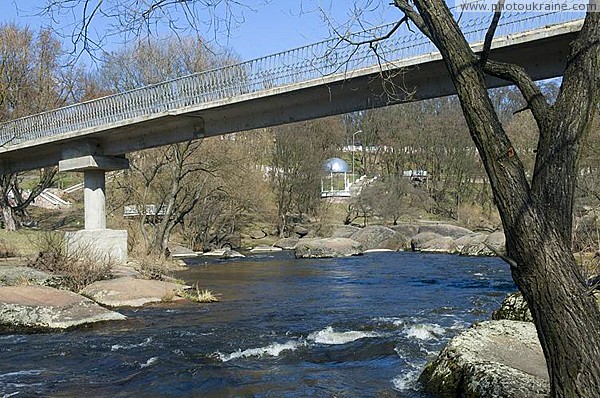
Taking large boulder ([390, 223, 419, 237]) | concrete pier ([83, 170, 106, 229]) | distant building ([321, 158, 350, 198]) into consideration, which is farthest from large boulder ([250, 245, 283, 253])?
concrete pier ([83, 170, 106, 229])

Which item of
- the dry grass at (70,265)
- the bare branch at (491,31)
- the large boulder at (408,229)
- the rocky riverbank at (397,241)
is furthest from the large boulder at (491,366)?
the large boulder at (408,229)

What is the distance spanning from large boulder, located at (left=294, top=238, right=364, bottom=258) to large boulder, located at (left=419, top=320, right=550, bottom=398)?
86.1 feet

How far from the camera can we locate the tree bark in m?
3.96

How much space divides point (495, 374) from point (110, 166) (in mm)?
23791

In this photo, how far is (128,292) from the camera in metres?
17.5

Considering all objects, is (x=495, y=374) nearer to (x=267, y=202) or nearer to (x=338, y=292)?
(x=338, y=292)

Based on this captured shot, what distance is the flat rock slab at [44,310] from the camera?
13.0 m

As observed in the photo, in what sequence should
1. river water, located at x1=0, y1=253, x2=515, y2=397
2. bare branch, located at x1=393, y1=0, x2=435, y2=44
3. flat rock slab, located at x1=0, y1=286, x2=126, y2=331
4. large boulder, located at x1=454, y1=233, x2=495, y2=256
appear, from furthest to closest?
large boulder, located at x1=454, y1=233, x2=495, y2=256 < flat rock slab, located at x1=0, y1=286, x2=126, y2=331 < river water, located at x1=0, y1=253, x2=515, y2=397 < bare branch, located at x1=393, y1=0, x2=435, y2=44

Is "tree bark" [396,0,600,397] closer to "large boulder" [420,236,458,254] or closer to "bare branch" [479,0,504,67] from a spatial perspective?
"bare branch" [479,0,504,67]

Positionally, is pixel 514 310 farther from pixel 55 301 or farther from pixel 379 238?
pixel 379 238

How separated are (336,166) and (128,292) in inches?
1904

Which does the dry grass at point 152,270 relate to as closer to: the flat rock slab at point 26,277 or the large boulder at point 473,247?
the flat rock slab at point 26,277

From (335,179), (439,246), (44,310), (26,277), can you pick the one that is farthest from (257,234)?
(44,310)

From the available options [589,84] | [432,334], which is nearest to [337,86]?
[432,334]
